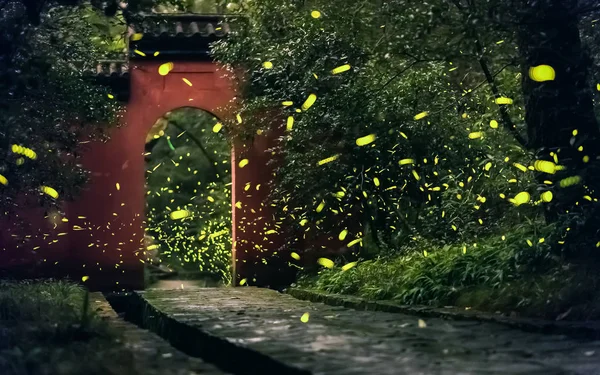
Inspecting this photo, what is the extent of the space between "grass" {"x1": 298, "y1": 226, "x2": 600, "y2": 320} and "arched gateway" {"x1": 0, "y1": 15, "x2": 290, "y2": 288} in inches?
120

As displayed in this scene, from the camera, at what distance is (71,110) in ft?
34.1

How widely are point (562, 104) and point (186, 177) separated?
1279cm

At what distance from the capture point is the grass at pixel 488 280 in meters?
6.88

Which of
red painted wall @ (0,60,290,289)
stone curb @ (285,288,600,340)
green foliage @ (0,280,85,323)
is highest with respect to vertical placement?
red painted wall @ (0,60,290,289)

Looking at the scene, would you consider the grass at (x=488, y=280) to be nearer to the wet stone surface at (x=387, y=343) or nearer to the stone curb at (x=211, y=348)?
the wet stone surface at (x=387, y=343)

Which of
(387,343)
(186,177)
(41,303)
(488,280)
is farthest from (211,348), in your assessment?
(186,177)

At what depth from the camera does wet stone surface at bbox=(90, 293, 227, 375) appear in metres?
4.63

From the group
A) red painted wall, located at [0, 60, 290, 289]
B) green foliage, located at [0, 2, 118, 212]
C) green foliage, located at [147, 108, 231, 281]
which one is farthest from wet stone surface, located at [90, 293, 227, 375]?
green foliage, located at [147, 108, 231, 281]

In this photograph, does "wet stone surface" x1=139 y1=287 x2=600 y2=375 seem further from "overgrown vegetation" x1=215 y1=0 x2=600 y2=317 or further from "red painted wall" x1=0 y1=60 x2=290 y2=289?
"red painted wall" x1=0 y1=60 x2=290 y2=289

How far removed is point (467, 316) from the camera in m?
7.07

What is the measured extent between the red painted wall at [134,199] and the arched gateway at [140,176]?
0.05 feet

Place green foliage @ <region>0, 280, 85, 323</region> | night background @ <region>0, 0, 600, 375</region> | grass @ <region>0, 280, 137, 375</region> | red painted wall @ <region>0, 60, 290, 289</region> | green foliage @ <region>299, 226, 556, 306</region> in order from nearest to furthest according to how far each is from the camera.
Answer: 1. grass @ <region>0, 280, 137, 375</region>
2. night background @ <region>0, 0, 600, 375</region>
3. green foliage @ <region>0, 280, 85, 323</region>
4. green foliage @ <region>299, 226, 556, 306</region>
5. red painted wall @ <region>0, 60, 290, 289</region>

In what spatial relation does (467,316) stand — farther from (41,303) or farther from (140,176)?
(140,176)

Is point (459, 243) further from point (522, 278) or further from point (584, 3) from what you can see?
point (584, 3)
